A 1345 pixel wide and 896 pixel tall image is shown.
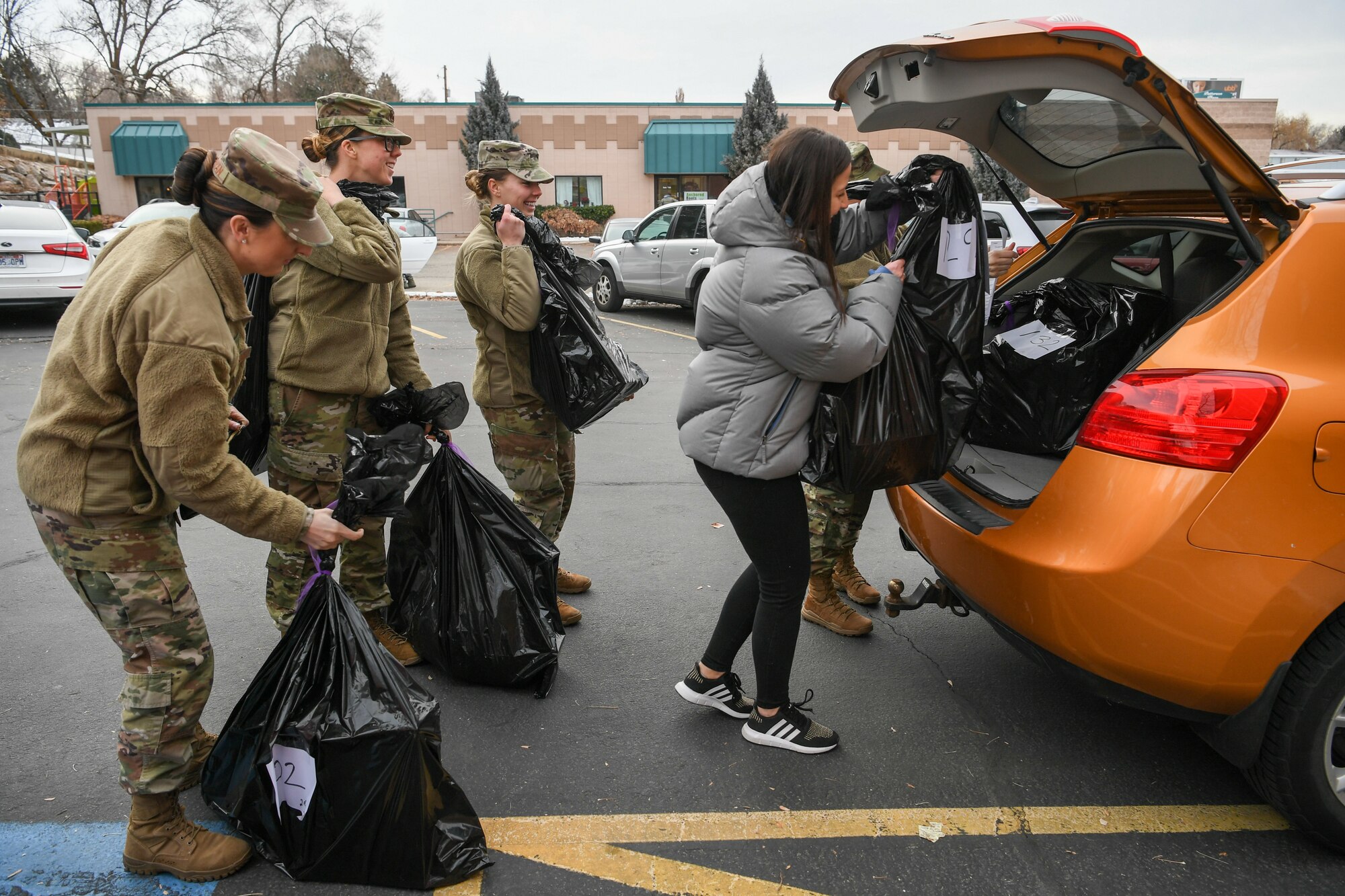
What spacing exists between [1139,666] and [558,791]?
1.64 metres

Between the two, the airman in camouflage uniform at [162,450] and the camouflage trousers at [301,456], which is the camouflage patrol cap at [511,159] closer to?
the camouflage trousers at [301,456]

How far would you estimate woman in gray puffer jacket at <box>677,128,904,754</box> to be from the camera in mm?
2307

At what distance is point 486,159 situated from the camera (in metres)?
3.47

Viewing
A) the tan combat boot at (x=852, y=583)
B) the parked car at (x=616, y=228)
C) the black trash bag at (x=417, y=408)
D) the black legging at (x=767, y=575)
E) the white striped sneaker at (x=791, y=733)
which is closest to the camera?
the black legging at (x=767, y=575)

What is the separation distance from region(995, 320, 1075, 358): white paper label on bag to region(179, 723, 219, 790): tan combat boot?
2.76 meters

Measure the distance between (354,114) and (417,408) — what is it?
1.06 m

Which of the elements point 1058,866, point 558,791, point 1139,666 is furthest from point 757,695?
point 1139,666

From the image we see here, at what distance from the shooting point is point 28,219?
35.2 ft

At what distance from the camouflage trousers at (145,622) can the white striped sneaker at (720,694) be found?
152 cm

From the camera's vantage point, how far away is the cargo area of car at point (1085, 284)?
2.91m

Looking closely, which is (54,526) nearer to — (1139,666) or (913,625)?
(1139,666)

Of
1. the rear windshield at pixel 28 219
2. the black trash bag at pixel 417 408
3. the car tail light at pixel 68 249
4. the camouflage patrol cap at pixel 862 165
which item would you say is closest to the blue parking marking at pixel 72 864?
the black trash bag at pixel 417 408

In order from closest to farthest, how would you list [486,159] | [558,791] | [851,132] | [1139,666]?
[1139,666]
[558,791]
[486,159]
[851,132]

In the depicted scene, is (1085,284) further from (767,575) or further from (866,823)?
(866,823)
